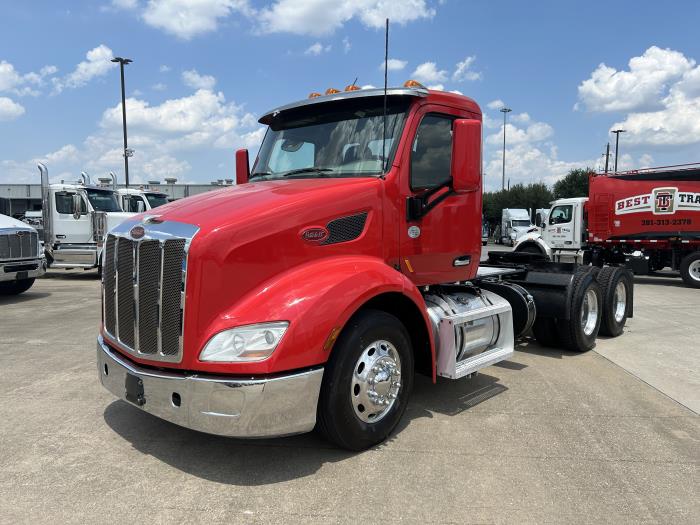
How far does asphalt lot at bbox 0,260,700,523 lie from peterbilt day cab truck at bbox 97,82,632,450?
379mm

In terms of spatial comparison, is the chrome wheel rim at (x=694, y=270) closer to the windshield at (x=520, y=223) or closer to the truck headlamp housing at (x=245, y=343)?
the truck headlamp housing at (x=245, y=343)

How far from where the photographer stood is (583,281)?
643 cm

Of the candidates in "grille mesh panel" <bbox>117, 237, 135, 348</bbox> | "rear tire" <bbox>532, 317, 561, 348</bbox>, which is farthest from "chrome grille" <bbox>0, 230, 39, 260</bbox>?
"rear tire" <bbox>532, 317, 561, 348</bbox>

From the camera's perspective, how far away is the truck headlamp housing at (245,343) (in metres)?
2.99

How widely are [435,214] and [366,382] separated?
161 centimetres

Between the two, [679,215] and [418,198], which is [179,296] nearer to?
[418,198]

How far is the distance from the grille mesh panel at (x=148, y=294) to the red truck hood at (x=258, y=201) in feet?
0.86

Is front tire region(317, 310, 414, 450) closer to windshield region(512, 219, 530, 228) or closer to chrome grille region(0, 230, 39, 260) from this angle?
chrome grille region(0, 230, 39, 260)

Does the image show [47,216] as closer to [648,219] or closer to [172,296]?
[172,296]

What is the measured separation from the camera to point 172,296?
3152mm

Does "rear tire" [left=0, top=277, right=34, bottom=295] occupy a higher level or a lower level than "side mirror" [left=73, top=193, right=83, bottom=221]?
lower

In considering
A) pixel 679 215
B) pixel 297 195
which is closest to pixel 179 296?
pixel 297 195

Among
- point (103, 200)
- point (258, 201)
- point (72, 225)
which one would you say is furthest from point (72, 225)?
point (258, 201)

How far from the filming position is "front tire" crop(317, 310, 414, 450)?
3.30 metres
